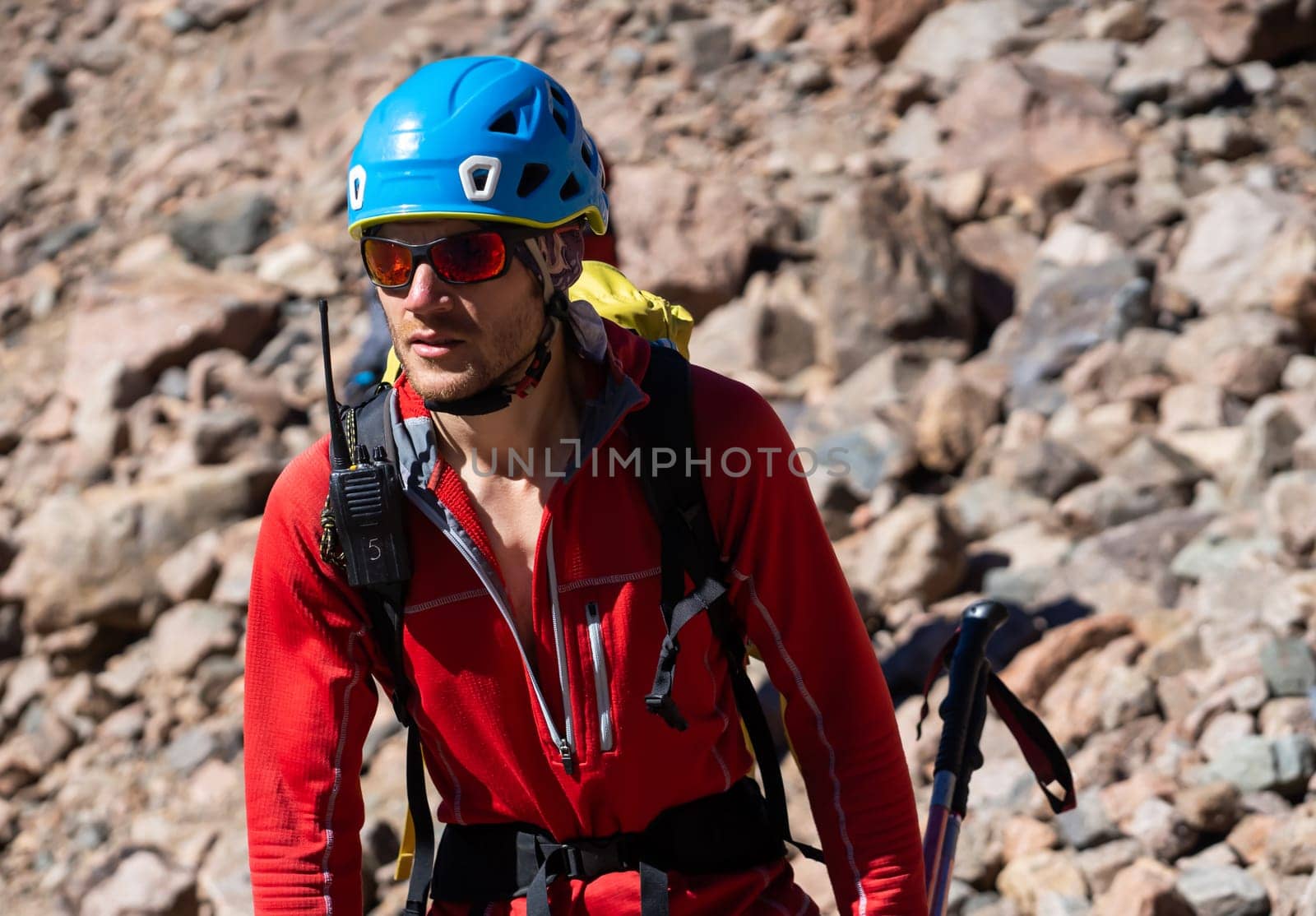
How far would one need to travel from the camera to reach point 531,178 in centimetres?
284

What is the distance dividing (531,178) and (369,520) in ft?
2.42

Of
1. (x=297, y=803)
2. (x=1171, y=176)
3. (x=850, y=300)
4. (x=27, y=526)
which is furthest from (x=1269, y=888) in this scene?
(x=27, y=526)

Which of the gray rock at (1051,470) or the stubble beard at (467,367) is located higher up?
the stubble beard at (467,367)

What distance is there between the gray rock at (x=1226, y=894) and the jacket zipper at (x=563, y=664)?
2.81 m

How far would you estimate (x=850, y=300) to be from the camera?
10.8 metres

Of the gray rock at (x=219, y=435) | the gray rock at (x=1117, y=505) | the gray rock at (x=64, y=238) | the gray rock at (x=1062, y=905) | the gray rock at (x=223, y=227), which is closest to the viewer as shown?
the gray rock at (x=1062, y=905)

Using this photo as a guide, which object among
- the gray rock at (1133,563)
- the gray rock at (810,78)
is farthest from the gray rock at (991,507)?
the gray rock at (810,78)

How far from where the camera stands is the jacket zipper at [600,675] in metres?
2.77

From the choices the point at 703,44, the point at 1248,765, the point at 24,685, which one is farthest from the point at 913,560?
the point at 703,44

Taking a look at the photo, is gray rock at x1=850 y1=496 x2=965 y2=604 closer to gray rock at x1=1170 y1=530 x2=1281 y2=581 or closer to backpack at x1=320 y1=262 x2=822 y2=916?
gray rock at x1=1170 y1=530 x2=1281 y2=581

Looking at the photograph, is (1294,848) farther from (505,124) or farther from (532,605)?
(505,124)

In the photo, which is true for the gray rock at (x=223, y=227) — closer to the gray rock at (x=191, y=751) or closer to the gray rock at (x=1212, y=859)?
the gray rock at (x=191, y=751)

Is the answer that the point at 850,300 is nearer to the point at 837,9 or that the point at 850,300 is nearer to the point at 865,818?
the point at 837,9

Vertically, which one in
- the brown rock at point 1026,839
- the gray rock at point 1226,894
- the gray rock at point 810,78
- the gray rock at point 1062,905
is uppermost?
the gray rock at point 1226,894
